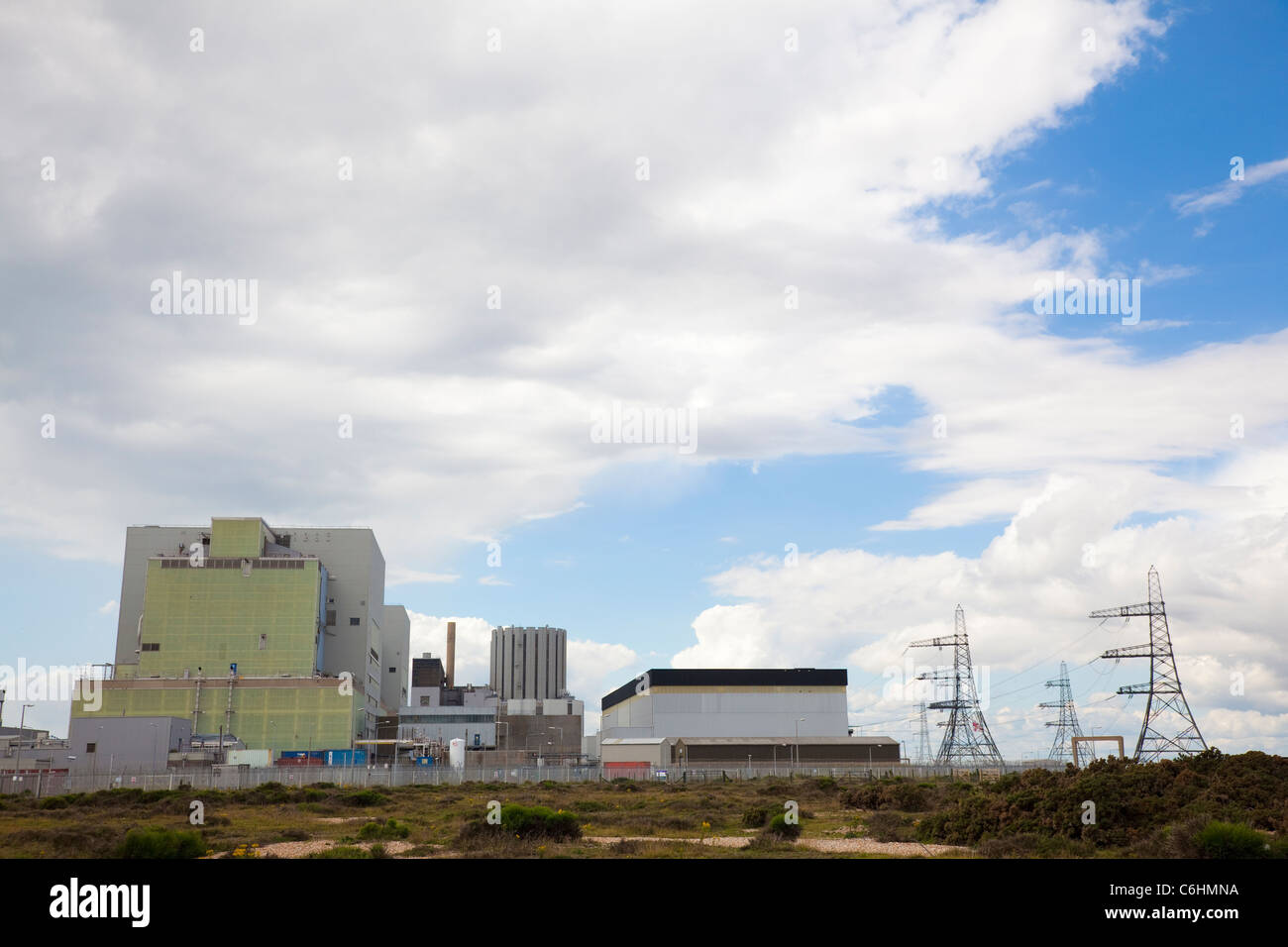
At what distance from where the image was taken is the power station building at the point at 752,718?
106000mm

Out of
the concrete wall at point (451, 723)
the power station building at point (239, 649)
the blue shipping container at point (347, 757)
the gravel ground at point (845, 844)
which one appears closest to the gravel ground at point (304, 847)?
the gravel ground at point (845, 844)

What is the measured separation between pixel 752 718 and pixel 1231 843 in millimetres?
92739

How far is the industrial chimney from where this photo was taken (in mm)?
169750

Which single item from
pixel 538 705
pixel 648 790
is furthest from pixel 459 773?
pixel 538 705

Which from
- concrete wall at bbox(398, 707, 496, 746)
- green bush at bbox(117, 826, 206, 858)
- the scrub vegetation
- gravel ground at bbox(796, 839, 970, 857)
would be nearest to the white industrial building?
concrete wall at bbox(398, 707, 496, 746)

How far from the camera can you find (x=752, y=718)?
365 feet

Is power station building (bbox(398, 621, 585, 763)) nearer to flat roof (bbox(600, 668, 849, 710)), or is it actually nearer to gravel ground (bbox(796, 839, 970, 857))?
flat roof (bbox(600, 668, 849, 710))

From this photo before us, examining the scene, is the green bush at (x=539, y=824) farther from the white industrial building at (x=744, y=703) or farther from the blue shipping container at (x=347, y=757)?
the white industrial building at (x=744, y=703)

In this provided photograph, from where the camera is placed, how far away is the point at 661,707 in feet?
364

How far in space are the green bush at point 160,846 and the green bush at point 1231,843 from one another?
77.4 feet

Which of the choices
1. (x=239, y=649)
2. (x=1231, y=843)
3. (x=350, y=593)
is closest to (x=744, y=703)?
(x=350, y=593)
